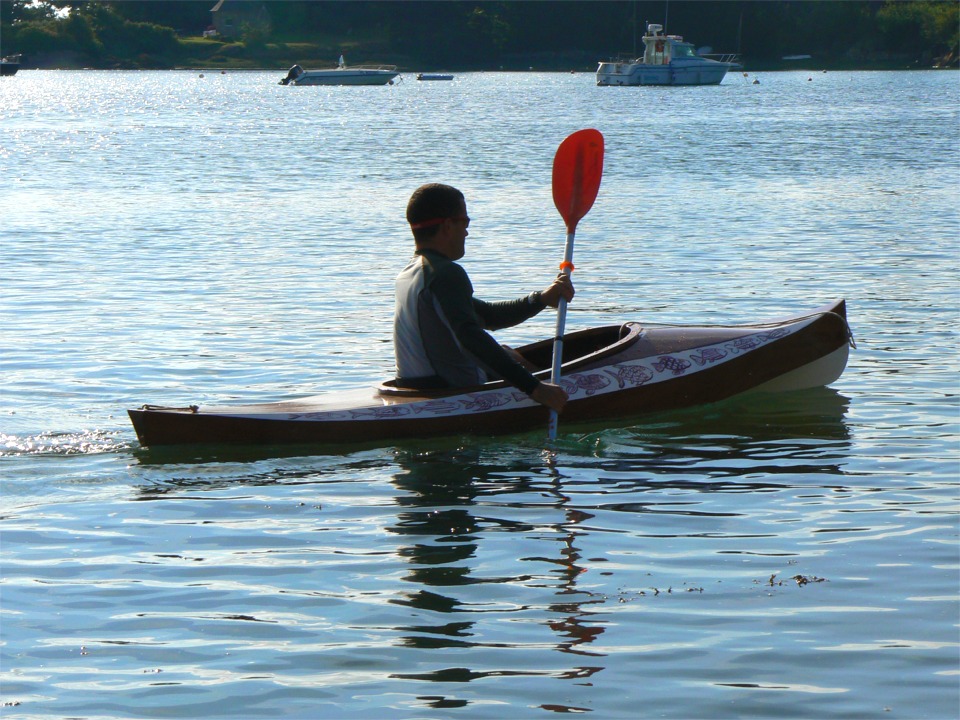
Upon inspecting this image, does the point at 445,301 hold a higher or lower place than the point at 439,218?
lower

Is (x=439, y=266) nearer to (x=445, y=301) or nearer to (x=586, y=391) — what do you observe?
(x=445, y=301)

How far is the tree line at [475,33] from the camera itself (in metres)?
112

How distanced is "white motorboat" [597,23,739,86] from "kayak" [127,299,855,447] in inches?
2942

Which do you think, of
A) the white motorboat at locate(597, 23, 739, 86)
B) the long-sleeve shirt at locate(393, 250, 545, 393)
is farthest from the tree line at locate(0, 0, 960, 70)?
the long-sleeve shirt at locate(393, 250, 545, 393)

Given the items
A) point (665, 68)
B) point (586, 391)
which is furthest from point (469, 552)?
point (665, 68)

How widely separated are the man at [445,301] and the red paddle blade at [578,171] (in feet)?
4.34

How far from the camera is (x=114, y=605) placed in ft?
17.1

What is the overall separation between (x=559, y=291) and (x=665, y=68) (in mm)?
76817

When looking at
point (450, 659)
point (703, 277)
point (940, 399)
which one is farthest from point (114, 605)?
point (703, 277)

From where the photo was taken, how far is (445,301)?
23.0 ft

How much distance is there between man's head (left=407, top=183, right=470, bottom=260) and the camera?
22.9 ft

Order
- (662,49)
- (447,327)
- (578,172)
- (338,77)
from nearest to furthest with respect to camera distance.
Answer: (447,327)
(578,172)
(662,49)
(338,77)

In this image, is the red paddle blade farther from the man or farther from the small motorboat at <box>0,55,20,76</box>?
the small motorboat at <box>0,55,20,76</box>

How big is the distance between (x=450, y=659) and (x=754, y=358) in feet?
14.4
